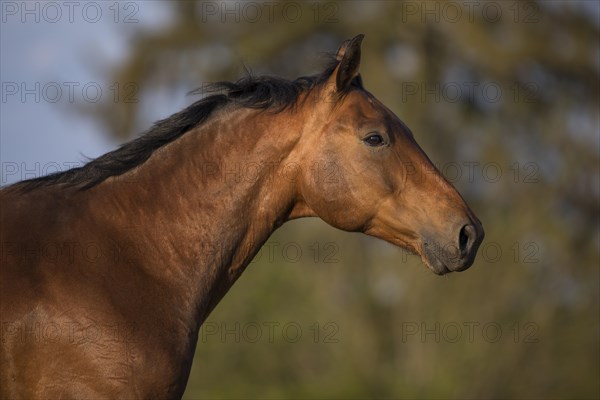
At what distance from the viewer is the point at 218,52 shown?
1906cm

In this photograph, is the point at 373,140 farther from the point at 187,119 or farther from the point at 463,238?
the point at 187,119

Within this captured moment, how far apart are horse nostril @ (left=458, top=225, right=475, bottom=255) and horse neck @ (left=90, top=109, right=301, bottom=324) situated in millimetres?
1000

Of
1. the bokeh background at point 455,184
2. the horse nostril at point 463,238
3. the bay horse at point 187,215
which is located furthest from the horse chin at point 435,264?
the bokeh background at point 455,184

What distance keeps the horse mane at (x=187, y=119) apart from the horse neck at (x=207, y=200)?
5 cm

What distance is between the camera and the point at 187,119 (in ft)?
17.7

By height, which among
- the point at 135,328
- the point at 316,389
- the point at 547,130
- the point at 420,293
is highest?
the point at 135,328

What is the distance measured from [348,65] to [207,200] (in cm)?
115

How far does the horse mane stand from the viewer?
5180 mm

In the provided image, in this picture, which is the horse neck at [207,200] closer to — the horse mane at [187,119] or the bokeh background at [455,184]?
the horse mane at [187,119]

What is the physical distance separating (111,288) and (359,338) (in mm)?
15124

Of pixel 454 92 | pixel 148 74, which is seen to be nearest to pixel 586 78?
pixel 454 92

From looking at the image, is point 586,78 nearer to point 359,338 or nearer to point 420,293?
point 420,293

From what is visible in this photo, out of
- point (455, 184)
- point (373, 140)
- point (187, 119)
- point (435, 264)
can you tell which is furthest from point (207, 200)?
point (455, 184)

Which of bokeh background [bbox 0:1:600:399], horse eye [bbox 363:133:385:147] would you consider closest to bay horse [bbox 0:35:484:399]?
horse eye [bbox 363:133:385:147]
